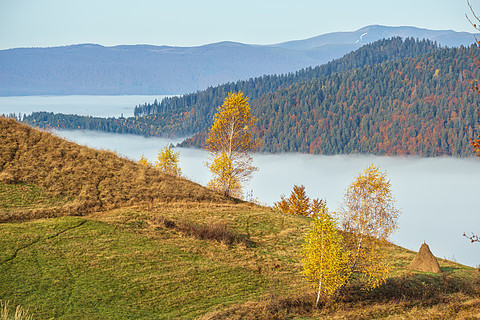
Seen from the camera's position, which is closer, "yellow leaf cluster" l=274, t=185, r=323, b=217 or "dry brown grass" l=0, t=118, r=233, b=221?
"dry brown grass" l=0, t=118, r=233, b=221

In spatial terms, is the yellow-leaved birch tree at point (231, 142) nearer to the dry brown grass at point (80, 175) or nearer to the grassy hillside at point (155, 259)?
the dry brown grass at point (80, 175)

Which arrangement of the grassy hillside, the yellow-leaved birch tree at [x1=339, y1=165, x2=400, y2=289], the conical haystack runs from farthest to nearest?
the conical haystack
the yellow-leaved birch tree at [x1=339, y1=165, x2=400, y2=289]
the grassy hillside

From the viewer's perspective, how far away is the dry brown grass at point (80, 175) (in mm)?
42562

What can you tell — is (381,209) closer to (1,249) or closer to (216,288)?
(216,288)

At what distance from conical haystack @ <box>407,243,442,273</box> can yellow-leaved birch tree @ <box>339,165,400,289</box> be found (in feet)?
29.7

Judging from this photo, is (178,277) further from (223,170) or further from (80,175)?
(223,170)

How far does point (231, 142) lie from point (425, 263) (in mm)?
29485

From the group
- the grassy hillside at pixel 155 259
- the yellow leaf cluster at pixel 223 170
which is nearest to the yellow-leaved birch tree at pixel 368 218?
the grassy hillside at pixel 155 259

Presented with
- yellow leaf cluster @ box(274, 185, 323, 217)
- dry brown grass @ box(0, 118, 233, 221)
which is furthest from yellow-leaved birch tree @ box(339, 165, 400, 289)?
yellow leaf cluster @ box(274, 185, 323, 217)

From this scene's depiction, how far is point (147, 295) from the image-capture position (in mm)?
26594

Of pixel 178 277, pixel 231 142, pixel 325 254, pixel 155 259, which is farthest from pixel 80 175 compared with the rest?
pixel 325 254

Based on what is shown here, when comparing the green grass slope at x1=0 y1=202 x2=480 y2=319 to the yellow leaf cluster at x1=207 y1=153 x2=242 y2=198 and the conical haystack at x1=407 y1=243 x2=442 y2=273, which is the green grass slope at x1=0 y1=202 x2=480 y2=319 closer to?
the conical haystack at x1=407 y1=243 x2=442 y2=273

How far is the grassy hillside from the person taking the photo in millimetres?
25453

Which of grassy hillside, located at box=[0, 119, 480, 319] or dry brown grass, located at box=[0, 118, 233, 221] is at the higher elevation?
dry brown grass, located at box=[0, 118, 233, 221]
